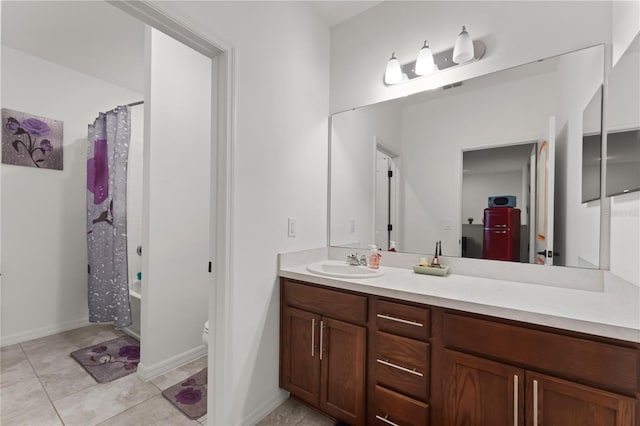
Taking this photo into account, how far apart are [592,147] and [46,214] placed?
433 cm

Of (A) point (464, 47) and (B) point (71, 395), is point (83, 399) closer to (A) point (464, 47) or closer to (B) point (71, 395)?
(B) point (71, 395)

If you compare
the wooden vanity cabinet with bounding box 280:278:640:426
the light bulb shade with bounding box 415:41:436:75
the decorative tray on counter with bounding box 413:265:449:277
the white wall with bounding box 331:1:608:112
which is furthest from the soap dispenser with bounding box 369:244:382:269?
the light bulb shade with bounding box 415:41:436:75

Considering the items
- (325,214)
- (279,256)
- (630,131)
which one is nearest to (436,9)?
(630,131)

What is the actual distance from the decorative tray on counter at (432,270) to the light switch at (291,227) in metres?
0.83

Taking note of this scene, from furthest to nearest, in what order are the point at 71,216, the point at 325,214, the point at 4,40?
1. the point at 71,216
2. the point at 4,40
3. the point at 325,214

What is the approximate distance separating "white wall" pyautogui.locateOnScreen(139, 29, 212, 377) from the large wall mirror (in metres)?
1.16

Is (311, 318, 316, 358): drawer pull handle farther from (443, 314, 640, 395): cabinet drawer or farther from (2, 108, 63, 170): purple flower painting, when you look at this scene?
(2, 108, 63, 170): purple flower painting

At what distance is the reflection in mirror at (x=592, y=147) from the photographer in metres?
1.32

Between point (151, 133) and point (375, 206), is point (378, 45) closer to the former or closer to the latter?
point (375, 206)

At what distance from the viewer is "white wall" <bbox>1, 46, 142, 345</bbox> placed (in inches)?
102

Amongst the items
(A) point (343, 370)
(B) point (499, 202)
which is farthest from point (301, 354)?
(B) point (499, 202)

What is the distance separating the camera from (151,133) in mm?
2053

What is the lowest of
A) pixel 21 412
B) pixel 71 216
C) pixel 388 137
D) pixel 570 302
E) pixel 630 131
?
pixel 21 412

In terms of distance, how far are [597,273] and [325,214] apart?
159cm
